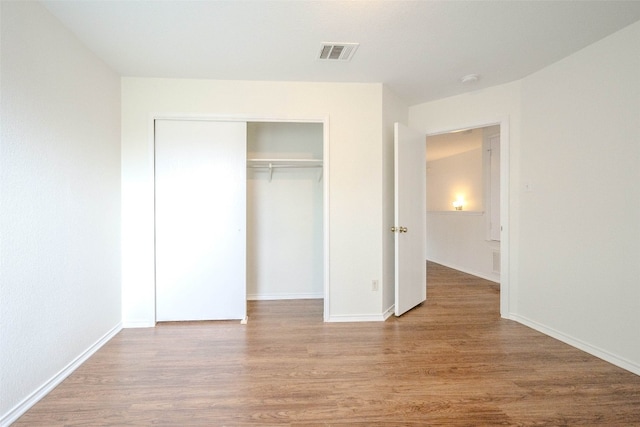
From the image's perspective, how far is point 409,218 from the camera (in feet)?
10.4

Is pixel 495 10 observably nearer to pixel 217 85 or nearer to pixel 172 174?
pixel 217 85

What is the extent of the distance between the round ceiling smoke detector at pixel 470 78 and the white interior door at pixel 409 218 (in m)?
0.67

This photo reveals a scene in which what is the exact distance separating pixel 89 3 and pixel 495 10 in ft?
8.30

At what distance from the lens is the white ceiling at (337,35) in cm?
183

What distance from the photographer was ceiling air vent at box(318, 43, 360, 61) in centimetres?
224

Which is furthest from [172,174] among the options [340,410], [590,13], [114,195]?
[590,13]

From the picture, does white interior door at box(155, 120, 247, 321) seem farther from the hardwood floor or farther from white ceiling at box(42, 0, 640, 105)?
white ceiling at box(42, 0, 640, 105)

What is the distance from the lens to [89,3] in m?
1.77

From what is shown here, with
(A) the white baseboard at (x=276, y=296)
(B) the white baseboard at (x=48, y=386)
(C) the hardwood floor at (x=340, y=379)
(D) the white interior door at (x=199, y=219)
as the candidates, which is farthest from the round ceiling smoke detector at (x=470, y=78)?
(B) the white baseboard at (x=48, y=386)

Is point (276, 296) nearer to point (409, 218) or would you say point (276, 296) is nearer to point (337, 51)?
point (409, 218)

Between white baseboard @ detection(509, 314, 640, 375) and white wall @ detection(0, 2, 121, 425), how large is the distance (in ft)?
12.4

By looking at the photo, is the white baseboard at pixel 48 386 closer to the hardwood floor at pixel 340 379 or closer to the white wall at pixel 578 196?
the hardwood floor at pixel 340 379

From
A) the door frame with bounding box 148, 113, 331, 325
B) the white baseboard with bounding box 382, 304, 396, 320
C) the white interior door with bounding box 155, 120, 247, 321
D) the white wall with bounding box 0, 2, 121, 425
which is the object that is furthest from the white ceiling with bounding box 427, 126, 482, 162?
the white wall with bounding box 0, 2, 121, 425

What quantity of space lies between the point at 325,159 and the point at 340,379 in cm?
191
